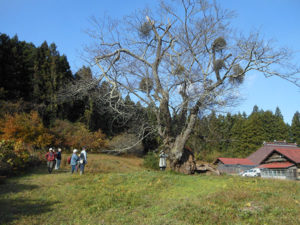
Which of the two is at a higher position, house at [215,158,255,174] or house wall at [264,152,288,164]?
house wall at [264,152,288,164]

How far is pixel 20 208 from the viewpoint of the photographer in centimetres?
732

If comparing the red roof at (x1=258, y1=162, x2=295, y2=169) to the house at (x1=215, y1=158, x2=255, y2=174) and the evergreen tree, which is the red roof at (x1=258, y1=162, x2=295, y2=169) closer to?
the house at (x1=215, y1=158, x2=255, y2=174)

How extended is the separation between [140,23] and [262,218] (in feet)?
32.6

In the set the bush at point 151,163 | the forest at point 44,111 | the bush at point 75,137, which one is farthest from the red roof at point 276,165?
the bush at point 75,137

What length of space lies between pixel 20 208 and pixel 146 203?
3.49 m

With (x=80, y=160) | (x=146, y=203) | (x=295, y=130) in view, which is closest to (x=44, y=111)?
(x=80, y=160)

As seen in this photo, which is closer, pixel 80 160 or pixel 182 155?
pixel 182 155

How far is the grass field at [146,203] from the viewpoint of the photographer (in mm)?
5797

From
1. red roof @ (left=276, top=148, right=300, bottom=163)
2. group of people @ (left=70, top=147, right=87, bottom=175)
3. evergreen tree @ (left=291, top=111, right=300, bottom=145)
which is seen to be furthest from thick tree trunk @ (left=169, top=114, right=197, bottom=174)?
evergreen tree @ (left=291, top=111, right=300, bottom=145)

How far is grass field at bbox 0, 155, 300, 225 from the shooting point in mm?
5797

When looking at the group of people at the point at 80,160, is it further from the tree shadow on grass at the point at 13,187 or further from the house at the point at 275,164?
the house at the point at 275,164

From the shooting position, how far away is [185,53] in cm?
1312

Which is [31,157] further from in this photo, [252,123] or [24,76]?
[252,123]

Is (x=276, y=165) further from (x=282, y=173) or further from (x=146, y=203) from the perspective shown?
(x=146, y=203)
